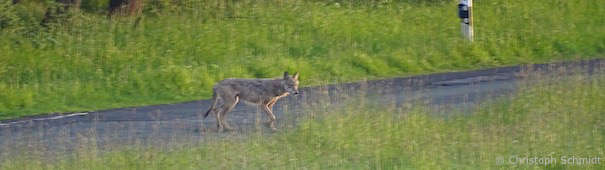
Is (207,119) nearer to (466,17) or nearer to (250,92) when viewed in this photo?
(250,92)

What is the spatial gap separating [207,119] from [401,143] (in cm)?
399

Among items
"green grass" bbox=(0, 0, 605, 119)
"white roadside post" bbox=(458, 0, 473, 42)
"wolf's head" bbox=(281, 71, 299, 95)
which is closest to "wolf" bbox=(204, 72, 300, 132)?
"wolf's head" bbox=(281, 71, 299, 95)

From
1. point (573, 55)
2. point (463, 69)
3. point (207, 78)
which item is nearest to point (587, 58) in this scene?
point (573, 55)

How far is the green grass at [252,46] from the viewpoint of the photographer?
18.0 m

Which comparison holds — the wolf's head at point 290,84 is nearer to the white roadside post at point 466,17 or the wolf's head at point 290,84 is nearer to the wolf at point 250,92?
the wolf at point 250,92

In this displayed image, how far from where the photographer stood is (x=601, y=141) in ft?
38.0

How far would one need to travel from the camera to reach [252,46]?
21156mm

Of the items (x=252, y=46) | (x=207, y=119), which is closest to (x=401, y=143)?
(x=207, y=119)

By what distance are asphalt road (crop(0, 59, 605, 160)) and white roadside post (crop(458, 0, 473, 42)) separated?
3168 millimetres

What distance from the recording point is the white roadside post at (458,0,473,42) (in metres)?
22.3

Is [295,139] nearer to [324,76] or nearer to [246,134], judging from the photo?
[246,134]

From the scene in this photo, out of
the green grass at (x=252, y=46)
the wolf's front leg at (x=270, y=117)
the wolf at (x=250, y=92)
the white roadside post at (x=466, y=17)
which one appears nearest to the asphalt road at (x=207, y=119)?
the wolf's front leg at (x=270, y=117)

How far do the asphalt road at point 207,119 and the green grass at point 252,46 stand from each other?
0.95 meters

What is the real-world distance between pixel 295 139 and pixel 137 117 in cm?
381
